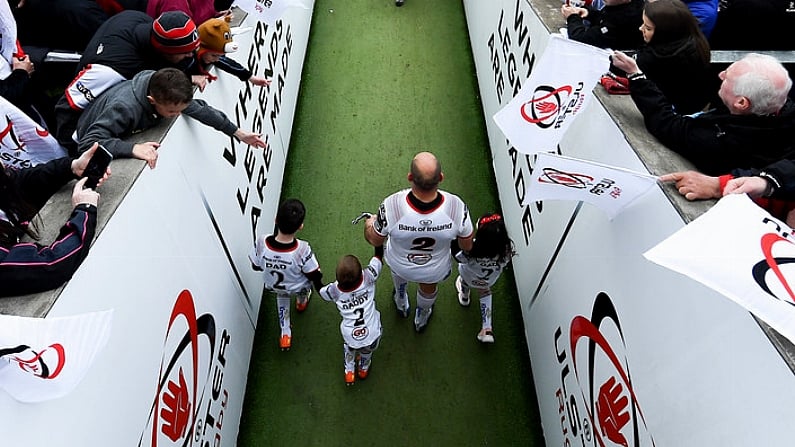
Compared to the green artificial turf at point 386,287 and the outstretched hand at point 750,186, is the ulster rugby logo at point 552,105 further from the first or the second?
the green artificial turf at point 386,287

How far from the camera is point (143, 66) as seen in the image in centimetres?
258

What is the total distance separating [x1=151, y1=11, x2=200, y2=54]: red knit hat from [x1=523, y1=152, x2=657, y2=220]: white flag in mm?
1849

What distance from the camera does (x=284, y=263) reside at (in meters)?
3.05

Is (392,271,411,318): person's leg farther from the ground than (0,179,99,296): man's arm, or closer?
closer

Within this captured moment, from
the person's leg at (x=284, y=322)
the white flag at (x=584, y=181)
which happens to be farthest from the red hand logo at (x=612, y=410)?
the person's leg at (x=284, y=322)

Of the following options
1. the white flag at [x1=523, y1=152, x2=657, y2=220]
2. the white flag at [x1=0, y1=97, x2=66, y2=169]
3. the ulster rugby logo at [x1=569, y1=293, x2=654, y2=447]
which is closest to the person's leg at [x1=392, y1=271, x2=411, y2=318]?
the ulster rugby logo at [x1=569, y1=293, x2=654, y2=447]

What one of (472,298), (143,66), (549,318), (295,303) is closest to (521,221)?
(472,298)

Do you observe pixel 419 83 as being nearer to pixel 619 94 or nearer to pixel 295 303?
pixel 295 303

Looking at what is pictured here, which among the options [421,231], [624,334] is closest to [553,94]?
[421,231]

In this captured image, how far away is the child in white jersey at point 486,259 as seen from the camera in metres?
2.91

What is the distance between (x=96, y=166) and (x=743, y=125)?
2355 mm

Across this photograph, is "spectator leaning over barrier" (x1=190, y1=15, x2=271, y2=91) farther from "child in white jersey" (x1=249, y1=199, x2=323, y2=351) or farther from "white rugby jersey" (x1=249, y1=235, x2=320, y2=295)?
"white rugby jersey" (x1=249, y1=235, x2=320, y2=295)

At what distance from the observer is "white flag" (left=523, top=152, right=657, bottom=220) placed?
1780 mm

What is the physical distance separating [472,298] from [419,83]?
296 cm
